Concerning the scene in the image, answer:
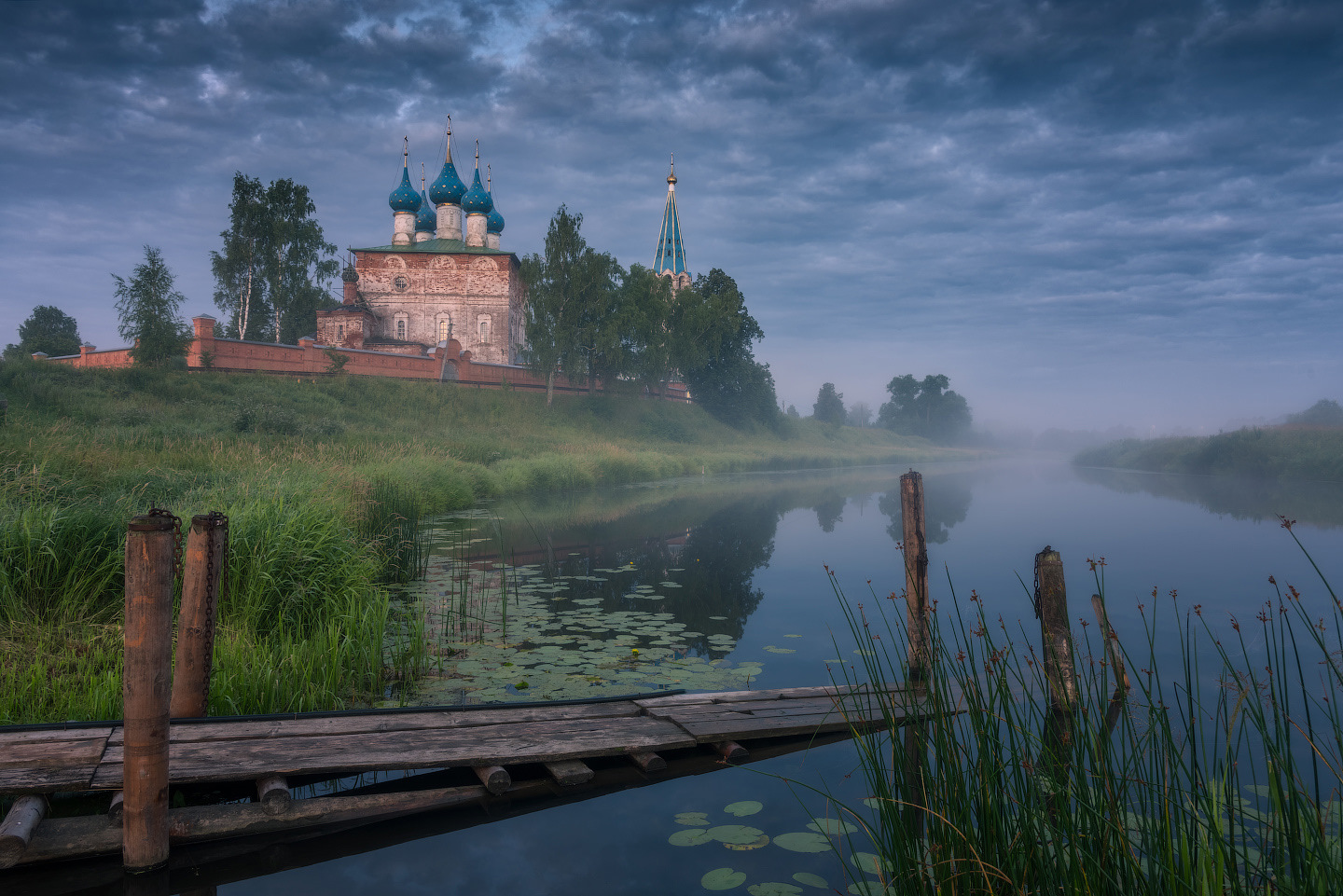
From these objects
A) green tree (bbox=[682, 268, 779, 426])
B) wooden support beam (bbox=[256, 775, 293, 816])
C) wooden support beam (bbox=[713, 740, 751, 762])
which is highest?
green tree (bbox=[682, 268, 779, 426])

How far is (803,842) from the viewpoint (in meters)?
3.23

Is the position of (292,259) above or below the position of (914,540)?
above

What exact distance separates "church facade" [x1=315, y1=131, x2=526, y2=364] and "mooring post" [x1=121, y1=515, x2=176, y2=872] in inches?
1321

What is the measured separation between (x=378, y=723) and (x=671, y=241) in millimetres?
47840

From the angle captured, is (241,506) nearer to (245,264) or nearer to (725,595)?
(725,595)

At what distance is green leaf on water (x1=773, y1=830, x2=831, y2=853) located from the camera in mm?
3182

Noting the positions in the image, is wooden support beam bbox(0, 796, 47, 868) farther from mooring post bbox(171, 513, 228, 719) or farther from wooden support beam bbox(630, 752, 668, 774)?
wooden support beam bbox(630, 752, 668, 774)

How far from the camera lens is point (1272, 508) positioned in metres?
16.1

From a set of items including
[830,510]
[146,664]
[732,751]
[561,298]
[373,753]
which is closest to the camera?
[146,664]

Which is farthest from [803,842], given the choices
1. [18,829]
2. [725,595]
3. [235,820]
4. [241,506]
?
[241,506]

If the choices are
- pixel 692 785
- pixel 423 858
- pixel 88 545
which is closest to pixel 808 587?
pixel 692 785

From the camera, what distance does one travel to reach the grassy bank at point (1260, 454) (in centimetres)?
2347

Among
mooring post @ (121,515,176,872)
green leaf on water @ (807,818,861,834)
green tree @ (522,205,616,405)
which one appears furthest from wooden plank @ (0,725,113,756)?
green tree @ (522,205,616,405)

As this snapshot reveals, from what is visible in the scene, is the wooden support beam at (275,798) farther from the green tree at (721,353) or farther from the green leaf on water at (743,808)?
the green tree at (721,353)
